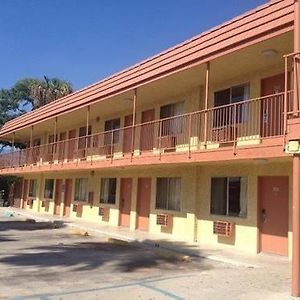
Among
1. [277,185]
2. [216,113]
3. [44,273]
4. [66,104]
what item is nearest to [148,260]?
[44,273]

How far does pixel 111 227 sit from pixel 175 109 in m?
6.68

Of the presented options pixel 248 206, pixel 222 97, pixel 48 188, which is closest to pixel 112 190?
pixel 222 97

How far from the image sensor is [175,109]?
1906cm

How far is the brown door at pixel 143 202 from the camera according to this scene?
20.6 meters

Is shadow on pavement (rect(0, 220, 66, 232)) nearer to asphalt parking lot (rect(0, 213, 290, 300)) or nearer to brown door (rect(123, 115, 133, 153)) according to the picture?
brown door (rect(123, 115, 133, 153))

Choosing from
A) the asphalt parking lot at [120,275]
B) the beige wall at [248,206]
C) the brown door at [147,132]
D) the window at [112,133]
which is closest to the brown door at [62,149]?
the window at [112,133]

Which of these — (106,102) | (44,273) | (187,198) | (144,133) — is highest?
(106,102)

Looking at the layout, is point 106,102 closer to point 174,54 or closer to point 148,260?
point 174,54

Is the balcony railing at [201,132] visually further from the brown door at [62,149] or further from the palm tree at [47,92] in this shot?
the palm tree at [47,92]

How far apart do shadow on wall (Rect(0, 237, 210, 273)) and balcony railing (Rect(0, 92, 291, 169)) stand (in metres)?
3.36

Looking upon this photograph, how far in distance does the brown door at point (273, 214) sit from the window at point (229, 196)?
0.77m

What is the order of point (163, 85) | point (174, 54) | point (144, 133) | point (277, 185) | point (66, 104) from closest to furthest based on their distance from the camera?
point (277, 185)
point (174, 54)
point (163, 85)
point (144, 133)
point (66, 104)

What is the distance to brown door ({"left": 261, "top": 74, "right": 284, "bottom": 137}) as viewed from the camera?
13595 mm

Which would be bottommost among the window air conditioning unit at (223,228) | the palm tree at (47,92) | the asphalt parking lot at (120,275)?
the asphalt parking lot at (120,275)
